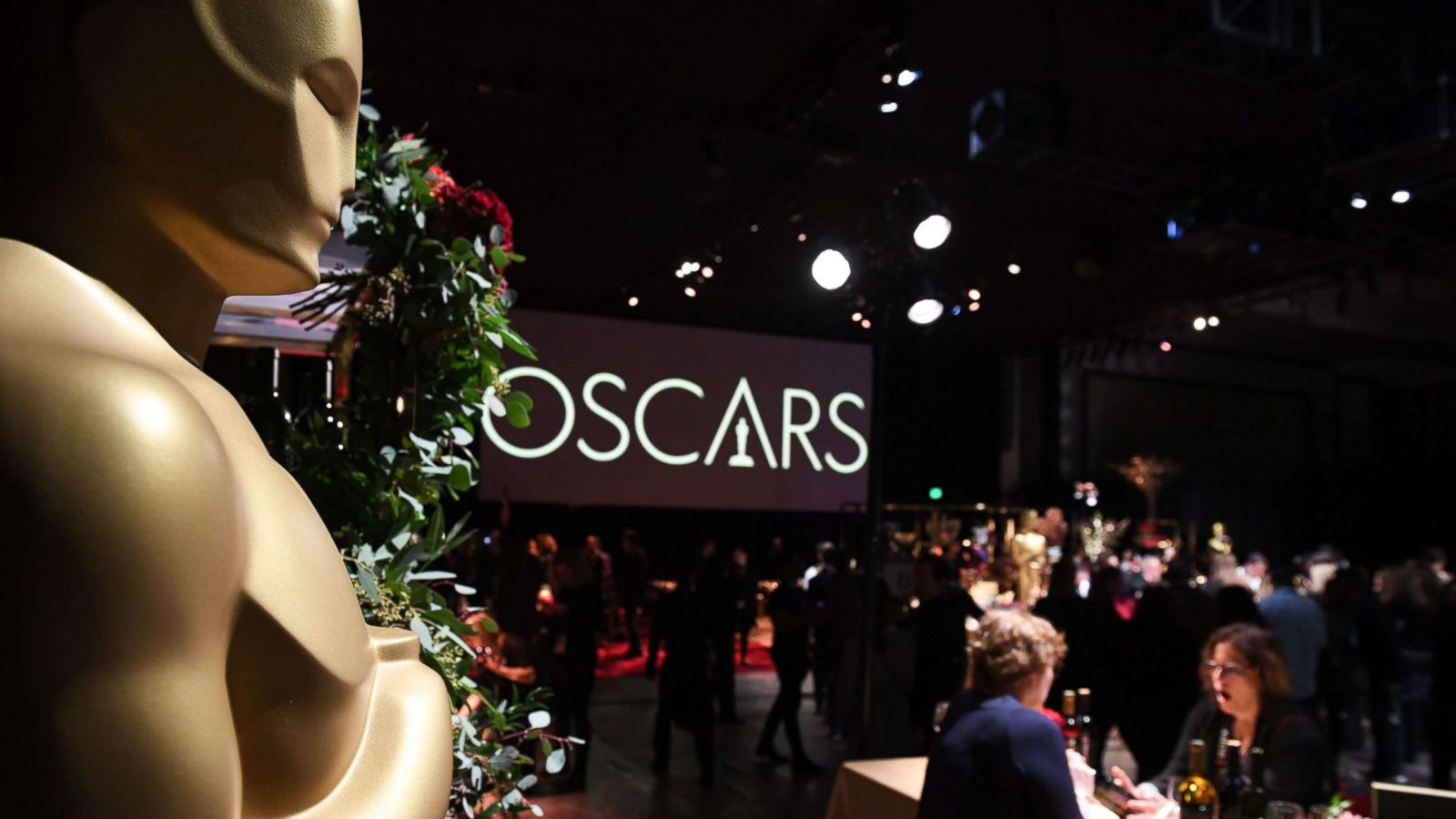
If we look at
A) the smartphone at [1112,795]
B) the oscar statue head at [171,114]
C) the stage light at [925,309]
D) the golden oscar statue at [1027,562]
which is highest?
the stage light at [925,309]

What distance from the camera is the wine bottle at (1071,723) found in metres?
2.74

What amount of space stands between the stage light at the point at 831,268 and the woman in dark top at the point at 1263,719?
7.79ft

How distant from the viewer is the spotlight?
15.8 feet

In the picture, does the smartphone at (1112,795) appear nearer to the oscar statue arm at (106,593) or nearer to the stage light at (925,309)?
the oscar statue arm at (106,593)

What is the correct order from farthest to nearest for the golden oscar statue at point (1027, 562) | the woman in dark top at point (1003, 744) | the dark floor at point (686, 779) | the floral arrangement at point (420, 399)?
the golden oscar statue at point (1027, 562) → the dark floor at point (686, 779) → the woman in dark top at point (1003, 744) → the floral arrangement at point (420, 399)

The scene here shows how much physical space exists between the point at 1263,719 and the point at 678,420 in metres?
6.56

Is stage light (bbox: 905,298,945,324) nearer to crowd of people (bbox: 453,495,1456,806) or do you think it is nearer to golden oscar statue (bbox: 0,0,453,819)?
crowd of people (bbox: 453,495,1456,806)

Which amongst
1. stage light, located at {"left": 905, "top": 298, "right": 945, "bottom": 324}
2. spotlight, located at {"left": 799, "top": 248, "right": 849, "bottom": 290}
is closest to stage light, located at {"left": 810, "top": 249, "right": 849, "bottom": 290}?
spotlight, located at {"left": 799, "top": 248, "right": 849, "bottom": 290}

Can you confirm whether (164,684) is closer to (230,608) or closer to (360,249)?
(230,608)

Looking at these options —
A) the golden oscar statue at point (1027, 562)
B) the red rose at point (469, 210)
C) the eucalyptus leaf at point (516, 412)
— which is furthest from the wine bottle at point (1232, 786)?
the golden oscar statue at point (1027, 562)

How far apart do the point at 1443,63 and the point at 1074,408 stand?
868 cm

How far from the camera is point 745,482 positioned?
9578mm

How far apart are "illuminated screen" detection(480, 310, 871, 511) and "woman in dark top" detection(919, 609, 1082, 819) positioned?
6065 millimetres

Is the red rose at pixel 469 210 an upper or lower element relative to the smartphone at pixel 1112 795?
upper
